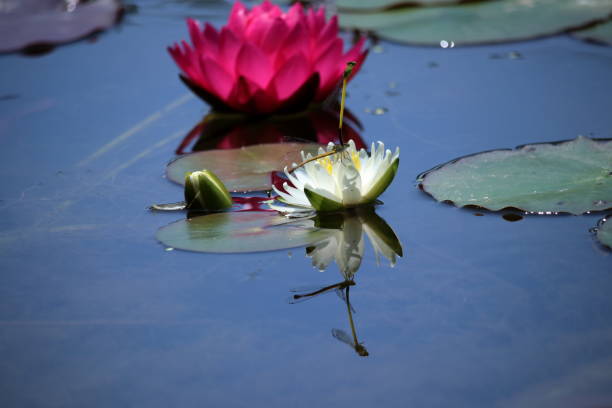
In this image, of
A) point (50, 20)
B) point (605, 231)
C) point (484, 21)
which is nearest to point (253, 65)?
point (605, 231)

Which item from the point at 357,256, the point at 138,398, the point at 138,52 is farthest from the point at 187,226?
the point at 138,52

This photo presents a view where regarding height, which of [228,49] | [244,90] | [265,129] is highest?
[228,49]


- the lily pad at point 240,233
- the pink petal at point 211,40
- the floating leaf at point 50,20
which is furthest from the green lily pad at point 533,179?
the floating leaf at point 50,20

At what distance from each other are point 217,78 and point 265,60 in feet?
0.49

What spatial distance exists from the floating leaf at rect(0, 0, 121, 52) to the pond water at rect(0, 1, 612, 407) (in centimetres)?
89

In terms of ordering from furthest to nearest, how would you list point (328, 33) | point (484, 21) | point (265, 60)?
point (484, 21)
point (328, 33)
point (265, 60)

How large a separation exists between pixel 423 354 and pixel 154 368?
15.7 inches

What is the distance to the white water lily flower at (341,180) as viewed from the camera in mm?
1455

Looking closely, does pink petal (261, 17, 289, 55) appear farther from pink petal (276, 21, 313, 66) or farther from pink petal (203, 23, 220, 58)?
pink petal (203, 23, 220, 58)

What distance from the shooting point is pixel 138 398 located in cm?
107

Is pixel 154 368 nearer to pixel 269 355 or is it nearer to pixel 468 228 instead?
pixel 269 355

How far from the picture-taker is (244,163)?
176cm

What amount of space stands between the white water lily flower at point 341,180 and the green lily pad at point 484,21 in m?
1.30

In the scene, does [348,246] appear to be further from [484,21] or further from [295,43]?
[484,21]
